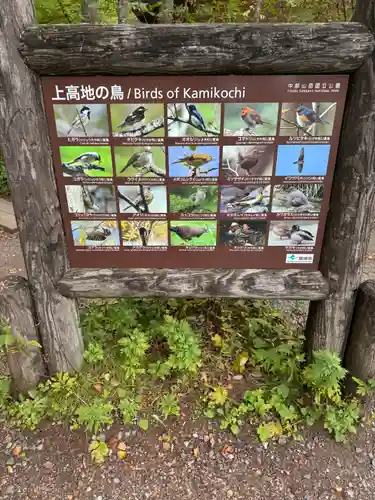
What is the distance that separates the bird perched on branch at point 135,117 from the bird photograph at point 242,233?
2.20 ft

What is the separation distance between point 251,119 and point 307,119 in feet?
0.86

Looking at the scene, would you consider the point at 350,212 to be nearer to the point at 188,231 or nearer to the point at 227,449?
the point at 188,231

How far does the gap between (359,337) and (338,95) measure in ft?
4.44

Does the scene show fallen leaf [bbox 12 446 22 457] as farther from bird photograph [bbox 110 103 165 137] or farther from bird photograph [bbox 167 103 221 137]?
bird photograph [bbox 167 103 221 137]

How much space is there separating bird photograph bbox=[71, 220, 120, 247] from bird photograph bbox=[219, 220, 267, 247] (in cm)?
58

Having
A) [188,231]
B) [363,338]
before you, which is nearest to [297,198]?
[188,231]

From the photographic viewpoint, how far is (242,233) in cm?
236

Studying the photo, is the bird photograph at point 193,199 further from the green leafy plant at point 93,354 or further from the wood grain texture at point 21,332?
the green leafy plant at point 93,354

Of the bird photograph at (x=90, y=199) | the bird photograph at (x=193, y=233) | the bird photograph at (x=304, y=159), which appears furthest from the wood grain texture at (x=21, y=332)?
the bird photograph at (x=304, y=159)

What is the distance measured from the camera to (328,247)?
2.36 m

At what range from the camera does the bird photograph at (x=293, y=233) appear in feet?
7.64

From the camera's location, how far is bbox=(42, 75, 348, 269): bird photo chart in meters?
2.03

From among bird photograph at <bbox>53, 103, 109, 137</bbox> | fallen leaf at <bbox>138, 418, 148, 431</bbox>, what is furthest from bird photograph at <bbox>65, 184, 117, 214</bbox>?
fallen leaf at <bbox>138, 418, 148, 431</bbox>

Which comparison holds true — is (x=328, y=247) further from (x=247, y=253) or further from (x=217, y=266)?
(x=217, y=266)
